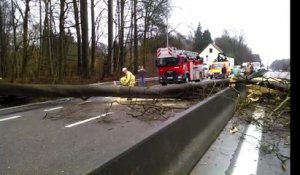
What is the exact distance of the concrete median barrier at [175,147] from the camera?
12.8 feet

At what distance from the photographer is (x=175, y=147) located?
19.4 feet

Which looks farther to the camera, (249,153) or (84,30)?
(84,30)

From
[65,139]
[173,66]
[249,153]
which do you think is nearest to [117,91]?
[65,139]

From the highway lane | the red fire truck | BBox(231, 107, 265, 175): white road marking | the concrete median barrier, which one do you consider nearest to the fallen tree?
the highway lane

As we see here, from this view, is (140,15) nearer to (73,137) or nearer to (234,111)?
(234,111)

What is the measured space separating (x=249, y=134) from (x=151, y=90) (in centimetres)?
437

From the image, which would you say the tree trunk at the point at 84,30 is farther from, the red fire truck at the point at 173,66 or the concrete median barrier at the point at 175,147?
the concrete median barrier at the point at 175,147

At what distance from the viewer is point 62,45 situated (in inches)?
1309

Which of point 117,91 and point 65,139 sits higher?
point 117,91

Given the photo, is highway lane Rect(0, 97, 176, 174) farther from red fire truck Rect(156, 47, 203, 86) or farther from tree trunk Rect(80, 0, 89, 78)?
red fire truck Rect(156, 47, 203, 86)

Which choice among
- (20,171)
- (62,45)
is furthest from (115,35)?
(20,171)

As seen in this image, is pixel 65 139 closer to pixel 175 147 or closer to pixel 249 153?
pixel 249 153

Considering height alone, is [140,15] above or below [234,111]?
above

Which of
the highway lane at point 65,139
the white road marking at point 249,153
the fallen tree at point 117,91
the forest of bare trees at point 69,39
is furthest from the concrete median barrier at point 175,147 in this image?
the forest of bare trees at point 69,39
